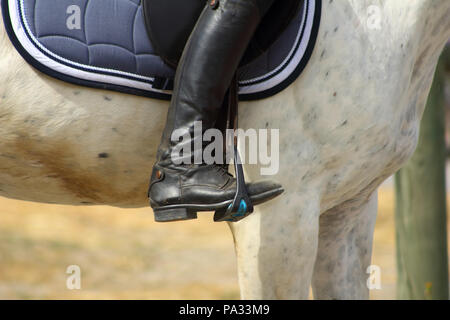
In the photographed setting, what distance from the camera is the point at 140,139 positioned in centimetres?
207

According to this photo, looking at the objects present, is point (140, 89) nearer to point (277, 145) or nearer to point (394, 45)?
point (277, 145)

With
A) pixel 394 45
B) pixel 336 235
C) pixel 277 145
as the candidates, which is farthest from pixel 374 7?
pixel 336 235

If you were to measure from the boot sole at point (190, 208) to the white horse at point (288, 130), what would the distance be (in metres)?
0.15

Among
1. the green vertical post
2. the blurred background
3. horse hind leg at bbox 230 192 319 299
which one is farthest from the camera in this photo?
the blurred background

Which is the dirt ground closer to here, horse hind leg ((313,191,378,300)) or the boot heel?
horse hind leg ((313,191,378,300))

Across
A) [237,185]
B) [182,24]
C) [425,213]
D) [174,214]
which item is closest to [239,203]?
[237,185]

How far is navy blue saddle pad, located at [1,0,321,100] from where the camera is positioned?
6.36 ft

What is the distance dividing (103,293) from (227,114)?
3.41 m

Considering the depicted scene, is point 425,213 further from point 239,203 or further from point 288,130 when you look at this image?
point 239,203

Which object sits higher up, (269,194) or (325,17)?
(325,17)

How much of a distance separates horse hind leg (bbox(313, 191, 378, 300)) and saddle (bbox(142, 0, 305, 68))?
700 millimetres

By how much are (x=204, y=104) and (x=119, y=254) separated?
4729 mm

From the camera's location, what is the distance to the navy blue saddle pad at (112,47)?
76.4 inches

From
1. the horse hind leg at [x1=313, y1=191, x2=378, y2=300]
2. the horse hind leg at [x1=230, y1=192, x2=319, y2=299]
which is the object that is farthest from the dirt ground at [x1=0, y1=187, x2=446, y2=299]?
the horse hind leg at [x1=230, y1=192, x2=319, y2=299]
